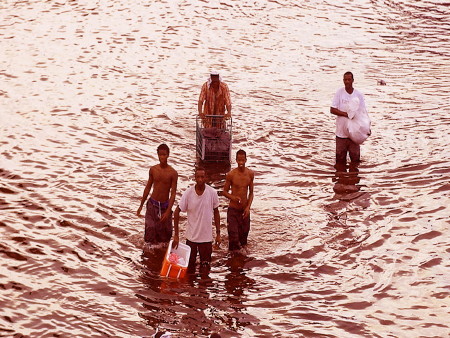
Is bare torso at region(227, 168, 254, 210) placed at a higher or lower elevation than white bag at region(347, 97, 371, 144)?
lower

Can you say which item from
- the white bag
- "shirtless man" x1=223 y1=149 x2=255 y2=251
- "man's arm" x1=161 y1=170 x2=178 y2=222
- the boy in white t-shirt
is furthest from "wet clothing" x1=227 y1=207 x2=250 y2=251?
the white bag

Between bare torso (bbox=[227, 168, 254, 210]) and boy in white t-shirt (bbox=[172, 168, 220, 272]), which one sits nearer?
boy in white t-shirt (bbox=[172, 168, 220, 272])

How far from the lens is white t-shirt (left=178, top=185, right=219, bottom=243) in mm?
12789

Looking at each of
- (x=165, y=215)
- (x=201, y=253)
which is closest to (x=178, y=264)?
(x=201, y=253)

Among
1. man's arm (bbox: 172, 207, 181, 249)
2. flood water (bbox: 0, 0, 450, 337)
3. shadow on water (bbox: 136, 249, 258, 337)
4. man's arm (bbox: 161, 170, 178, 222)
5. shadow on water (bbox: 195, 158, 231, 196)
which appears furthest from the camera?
shadow on water (bbox: 195, 158, 231, 196)

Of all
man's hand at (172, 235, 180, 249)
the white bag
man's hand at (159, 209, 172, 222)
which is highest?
the white bag

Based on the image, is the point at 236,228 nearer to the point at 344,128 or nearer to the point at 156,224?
the point at 156,224

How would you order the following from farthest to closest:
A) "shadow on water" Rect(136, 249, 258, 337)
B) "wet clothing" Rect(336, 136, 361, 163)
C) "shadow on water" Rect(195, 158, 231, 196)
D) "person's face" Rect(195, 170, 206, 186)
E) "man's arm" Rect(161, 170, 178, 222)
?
"wet clothing" Rect(336, 136, 361, 163) < "shadow on water" Rect(195, 158, 231, 196) < "man's arm" Rect(161, 170, 178, 222) < "person's face" Rect(195, 170, 206, 186) < "shadow on water" Rect(136, 249, 258, 337)

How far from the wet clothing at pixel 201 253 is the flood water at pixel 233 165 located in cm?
19

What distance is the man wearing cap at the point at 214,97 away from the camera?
17.1 m

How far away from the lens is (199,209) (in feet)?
42.0

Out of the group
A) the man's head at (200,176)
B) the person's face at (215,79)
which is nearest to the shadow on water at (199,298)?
the man's head at (200,176)

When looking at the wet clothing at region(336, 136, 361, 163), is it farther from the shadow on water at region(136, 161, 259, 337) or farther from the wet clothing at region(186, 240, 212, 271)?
the wet clothing at region(186, 240, 212, 271)

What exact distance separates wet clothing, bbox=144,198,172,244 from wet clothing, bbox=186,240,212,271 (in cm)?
79
